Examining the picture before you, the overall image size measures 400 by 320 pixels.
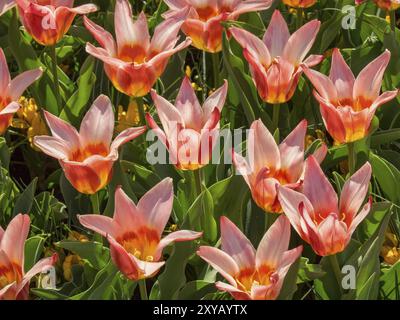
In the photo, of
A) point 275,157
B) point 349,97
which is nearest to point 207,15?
point 349,97

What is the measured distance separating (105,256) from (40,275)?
167mm

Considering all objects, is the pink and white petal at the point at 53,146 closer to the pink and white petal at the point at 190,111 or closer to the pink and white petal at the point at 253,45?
the pink and white petal at the point at 190,111

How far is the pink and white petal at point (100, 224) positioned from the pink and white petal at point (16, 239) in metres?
0.09

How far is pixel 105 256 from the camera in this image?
1.91m

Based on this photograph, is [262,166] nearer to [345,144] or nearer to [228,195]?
[228,195]

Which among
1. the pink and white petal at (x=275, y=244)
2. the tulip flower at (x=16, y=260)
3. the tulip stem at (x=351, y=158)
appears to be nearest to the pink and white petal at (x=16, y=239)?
the tulip flower at (x=16, y=260)

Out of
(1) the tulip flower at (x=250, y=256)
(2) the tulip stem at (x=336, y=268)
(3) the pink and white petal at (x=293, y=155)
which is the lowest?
(2) the tulip stem at (x=336, y=268)

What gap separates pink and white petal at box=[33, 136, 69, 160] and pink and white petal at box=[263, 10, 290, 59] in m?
A: 0.49

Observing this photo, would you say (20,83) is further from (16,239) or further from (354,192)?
(354,192)

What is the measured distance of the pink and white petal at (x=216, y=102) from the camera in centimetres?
193

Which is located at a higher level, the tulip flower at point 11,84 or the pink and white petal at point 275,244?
the tulip flower at point 11,84

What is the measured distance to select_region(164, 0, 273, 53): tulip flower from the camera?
2.16 meters

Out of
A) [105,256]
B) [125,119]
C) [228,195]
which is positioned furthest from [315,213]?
[125,119]

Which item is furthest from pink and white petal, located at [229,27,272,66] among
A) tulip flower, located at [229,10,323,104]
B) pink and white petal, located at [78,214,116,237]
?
pink and white petal, located at [78,214,116,237]
